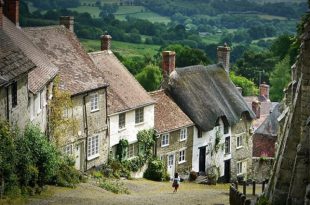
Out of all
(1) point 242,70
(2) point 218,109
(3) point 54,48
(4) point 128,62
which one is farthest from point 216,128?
(1) point 242,70

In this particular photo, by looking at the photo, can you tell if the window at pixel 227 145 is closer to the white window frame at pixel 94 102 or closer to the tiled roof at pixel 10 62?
the white window frame at pixel 94 102

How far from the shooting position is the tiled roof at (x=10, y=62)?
95.2 feet

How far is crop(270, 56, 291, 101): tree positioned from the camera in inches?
4113

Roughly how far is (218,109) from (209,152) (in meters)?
3.36

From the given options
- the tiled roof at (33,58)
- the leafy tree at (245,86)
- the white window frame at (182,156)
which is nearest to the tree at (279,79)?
the leafy tree at (245,86)

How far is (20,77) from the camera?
102 feet

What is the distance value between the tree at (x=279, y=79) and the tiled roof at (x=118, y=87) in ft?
189

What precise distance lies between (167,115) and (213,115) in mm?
3992

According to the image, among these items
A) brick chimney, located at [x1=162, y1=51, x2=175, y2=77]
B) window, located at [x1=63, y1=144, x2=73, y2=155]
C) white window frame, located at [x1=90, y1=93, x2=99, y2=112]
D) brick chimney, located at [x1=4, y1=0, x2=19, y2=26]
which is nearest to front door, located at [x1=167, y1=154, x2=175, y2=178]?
brick chimney, located at [x1=162, y1=51, x2=175, y2=77]

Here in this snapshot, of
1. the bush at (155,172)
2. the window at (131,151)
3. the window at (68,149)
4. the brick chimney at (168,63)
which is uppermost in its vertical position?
the brick chimney at (168,63)

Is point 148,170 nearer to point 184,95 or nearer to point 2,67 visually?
point 184,95

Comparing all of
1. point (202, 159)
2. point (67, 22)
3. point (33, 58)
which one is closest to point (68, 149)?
point (33, 58)

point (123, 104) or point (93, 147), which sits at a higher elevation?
Result: point (123, 104)

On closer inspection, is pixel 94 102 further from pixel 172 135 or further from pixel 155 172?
pixel 172 135
